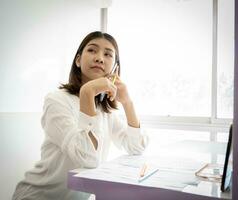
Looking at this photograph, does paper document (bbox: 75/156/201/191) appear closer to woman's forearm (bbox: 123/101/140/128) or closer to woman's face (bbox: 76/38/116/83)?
woman's forearm (bbox: 123/101/140/128)

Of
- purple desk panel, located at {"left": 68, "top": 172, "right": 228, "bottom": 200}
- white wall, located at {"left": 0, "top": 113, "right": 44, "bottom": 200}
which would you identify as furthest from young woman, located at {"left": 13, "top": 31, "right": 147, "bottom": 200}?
white wall, located at {"left": 0, "top": 113, "right": 44, "bottom": 200}

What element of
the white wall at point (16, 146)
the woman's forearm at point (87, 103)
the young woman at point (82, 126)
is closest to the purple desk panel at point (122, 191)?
the young woman at point (82, 126)

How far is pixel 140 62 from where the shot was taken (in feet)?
7.11

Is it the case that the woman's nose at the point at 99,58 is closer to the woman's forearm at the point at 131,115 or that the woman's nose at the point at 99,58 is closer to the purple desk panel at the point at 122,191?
the woman's forearm at the point at 131,115

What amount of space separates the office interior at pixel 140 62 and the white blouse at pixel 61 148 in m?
0.35

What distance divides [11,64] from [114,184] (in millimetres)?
978

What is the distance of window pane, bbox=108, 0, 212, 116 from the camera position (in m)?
1.96

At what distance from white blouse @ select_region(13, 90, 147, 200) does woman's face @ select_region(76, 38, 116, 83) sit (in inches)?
5.7

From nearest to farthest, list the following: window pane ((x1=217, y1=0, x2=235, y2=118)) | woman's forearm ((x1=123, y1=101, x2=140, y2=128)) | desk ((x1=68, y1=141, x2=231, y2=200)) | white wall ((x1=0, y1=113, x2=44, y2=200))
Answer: desk ((x1=68, y1=141, x2=231, y2=200)), woman's forearm ((x1=123, y1=101, x2=140, y2=128)), white wall ((x1=0, y1=113, x2=44, y2=200)), window pane ((x1=217, y1=0, x2=235, y2=118))

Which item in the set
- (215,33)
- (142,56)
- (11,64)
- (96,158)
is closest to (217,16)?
(215,33)

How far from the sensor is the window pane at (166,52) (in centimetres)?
196

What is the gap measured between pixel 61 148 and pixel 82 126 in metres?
0.14

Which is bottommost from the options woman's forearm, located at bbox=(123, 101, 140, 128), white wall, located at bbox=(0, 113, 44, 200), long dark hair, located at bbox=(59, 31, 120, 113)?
white wall, located at bbox=(0, 113, 44, 200)

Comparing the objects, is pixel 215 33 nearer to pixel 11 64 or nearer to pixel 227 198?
pixel 11 64
